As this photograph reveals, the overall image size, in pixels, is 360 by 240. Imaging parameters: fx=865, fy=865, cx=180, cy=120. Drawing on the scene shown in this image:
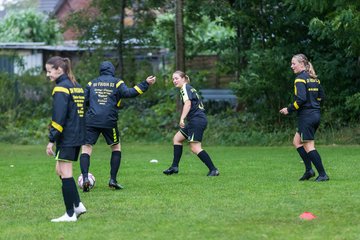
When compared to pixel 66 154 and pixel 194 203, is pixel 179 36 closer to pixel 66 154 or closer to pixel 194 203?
pixel 194 203

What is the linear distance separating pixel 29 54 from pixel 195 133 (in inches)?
855

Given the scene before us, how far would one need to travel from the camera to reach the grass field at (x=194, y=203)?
325 inches

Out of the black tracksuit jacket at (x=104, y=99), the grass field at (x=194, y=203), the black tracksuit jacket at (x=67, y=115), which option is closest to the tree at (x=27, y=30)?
the grass field at (x=194, y=203)

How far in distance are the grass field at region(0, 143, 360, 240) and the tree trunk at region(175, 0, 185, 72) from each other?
334 inches

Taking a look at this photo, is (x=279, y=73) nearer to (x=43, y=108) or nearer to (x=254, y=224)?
(x=43, y=108)

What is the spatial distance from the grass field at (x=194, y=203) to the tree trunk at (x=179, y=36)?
8475 millimetres

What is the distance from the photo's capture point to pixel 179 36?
24.6m

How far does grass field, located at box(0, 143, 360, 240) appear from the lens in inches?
325

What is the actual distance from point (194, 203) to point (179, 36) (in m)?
14.9

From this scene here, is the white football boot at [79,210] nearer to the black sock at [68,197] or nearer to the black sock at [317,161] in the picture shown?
the black sock at [68,197]

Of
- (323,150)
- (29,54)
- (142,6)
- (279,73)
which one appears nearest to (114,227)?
(323,150)

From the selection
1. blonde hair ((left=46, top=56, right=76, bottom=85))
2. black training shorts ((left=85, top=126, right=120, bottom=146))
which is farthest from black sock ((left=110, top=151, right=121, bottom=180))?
blonde hair ((left=46, top=56, right=76, bottom=85))

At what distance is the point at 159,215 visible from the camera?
364 inches

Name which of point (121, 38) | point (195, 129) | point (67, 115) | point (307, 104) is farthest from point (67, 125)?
point (121, 38)
